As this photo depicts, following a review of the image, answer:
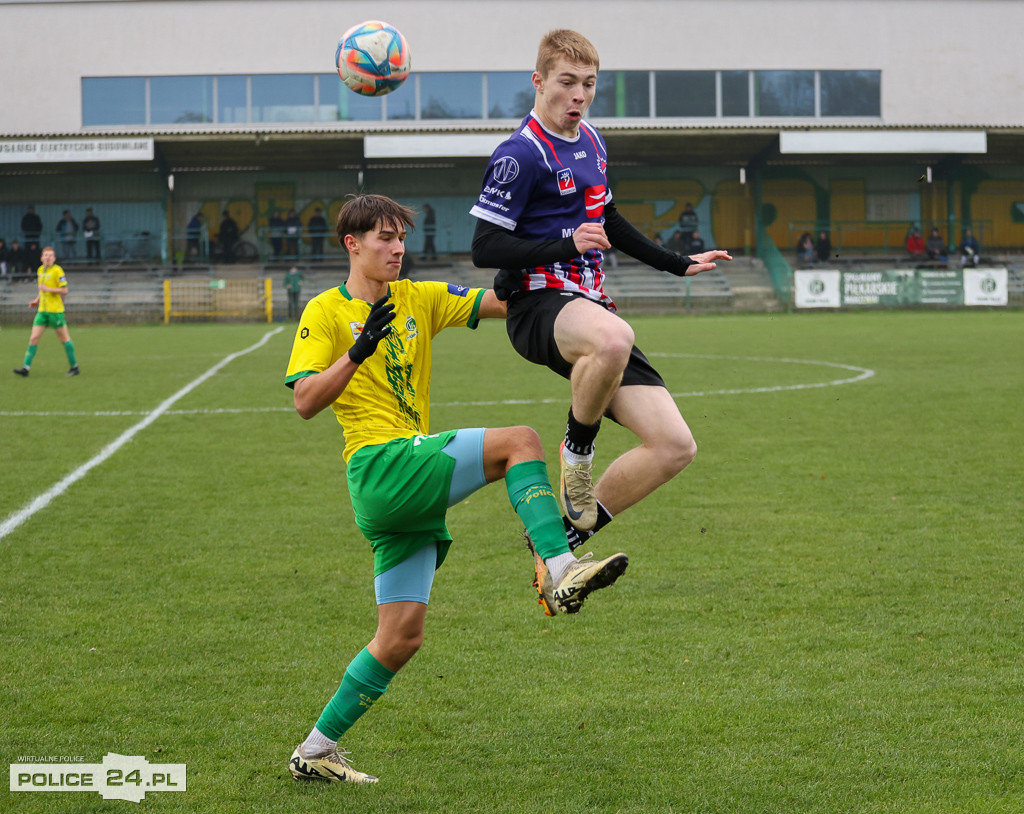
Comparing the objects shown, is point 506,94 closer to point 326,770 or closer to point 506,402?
point 506,402

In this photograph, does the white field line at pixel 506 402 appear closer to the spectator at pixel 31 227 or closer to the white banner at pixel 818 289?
the white banner at pixel 818 289

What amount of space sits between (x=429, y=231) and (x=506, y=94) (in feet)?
18.5

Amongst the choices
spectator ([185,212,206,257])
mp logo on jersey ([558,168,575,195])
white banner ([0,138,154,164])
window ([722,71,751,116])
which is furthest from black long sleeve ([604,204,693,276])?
spectator ([185,212,206,257])

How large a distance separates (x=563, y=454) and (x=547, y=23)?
39.5 metres

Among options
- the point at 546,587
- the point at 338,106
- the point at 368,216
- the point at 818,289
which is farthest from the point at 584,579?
the point at 338,106

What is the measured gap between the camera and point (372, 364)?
4289 millimetres

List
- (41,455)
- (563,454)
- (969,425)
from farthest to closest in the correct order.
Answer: (969,425) < (41,455) < (563,454)

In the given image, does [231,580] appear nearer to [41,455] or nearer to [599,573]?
[599,573]

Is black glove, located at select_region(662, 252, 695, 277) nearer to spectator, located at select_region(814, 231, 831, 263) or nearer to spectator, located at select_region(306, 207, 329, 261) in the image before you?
spectator, located at select_region(306, 207, 329, 261)

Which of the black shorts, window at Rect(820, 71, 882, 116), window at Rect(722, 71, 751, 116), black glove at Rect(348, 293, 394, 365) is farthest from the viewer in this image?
window at Rect(820, 71, 882, 116)

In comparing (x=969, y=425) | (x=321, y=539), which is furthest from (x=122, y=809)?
(x=969, y=425)

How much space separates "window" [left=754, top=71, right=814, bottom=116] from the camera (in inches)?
1652

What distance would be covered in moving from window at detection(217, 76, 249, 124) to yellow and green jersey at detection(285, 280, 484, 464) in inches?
1535

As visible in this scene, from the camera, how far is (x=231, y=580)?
6824mm
